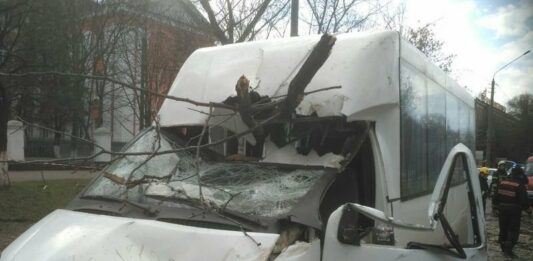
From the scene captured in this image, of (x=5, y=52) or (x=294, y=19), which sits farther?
(x=5, y=52)

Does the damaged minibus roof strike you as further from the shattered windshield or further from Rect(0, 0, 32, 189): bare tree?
Rect(0, 0, 32, 189): bare tree

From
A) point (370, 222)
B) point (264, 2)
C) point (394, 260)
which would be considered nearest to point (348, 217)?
point (394, 260)

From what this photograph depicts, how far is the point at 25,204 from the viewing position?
1331 cm

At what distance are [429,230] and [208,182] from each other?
1.66 metres

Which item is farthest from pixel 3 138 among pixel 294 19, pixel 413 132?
pixel 413 132

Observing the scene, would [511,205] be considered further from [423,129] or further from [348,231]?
[348,231]

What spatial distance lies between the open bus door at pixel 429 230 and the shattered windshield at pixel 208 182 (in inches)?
20.1

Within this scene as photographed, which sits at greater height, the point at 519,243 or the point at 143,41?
the point at 143,41

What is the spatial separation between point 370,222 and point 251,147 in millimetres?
1189

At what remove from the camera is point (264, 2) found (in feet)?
56.8

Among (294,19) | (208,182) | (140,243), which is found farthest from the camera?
(294,19)

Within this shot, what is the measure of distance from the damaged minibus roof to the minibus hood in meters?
1.50

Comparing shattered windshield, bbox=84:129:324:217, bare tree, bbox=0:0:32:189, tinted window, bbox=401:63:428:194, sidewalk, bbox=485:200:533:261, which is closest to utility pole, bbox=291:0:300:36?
sidewalk, bbox=485:200:533:261

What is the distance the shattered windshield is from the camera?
12.2 feet
